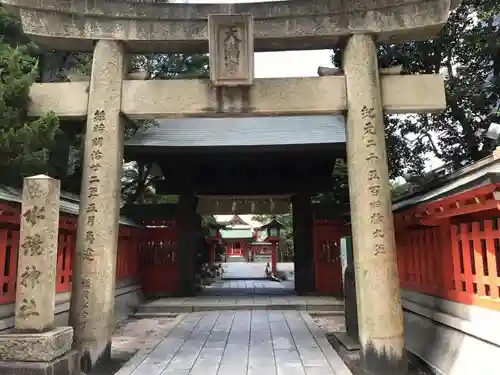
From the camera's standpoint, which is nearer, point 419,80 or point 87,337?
point 87,337

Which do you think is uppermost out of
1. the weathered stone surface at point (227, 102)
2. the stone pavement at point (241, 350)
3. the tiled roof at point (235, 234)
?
the weathered stone surface at point (227, 102)

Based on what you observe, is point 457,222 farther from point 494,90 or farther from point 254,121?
point 254,121

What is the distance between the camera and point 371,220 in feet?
19.3

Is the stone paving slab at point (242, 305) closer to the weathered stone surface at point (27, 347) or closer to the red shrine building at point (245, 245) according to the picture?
the weathered stone surface at point (27, 347)

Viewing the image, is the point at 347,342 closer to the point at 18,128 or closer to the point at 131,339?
the point at 131,339

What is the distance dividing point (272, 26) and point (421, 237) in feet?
13.3

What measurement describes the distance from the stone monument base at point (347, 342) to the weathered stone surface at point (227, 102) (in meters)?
3.76

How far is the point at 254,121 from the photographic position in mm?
14281

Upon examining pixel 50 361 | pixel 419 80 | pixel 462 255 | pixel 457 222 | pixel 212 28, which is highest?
pixel 212 28

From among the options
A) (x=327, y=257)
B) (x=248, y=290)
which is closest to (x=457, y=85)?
(x=327, y=257)

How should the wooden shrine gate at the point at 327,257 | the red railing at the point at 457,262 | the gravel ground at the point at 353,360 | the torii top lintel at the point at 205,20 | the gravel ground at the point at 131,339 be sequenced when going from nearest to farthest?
the red railing at the point at 457,262 < the gravel ground at the point at 353,360 < the gravel ground at the point at 131,339 < the torii top lintel at the point at 205,20 < the wooden shrine gate at the point at 327,257

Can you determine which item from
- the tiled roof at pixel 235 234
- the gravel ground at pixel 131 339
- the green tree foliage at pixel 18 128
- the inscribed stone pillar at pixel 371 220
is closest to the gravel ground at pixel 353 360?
the inscribed stone pillar at pixel 371 220

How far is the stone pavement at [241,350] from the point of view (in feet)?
18.7

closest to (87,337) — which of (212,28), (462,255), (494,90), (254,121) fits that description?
(212,28)
